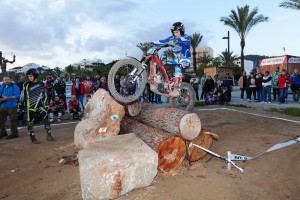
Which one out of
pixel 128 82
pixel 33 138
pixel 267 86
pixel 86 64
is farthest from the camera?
pixel 86 64

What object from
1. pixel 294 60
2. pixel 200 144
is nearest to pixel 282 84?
pixel 200 144

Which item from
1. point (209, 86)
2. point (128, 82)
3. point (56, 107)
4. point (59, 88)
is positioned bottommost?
point (56, 107)

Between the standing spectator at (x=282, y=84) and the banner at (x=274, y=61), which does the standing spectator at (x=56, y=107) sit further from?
the banner at (x=274, y=61)

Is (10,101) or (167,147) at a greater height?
(10,101)

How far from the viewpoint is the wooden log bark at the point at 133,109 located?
6.96 meters

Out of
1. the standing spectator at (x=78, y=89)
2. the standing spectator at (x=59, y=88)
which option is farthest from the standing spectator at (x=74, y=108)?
the standing spectator at (x=59, y=88)

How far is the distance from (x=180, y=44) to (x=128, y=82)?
1.69 m

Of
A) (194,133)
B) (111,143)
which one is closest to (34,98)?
(111,143)

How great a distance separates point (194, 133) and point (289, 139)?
2.87 meters

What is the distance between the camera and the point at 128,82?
6.51 m

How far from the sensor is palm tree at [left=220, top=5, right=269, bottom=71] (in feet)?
101

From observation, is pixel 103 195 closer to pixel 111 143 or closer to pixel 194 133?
pixel 111 143

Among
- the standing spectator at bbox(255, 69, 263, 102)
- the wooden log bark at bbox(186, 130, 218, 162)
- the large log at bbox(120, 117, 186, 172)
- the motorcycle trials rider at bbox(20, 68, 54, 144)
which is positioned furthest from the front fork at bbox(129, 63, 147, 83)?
the standing spectator at bbox(255, 69, 263, 102)

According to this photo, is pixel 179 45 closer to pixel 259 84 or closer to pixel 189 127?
pixel 189 127
